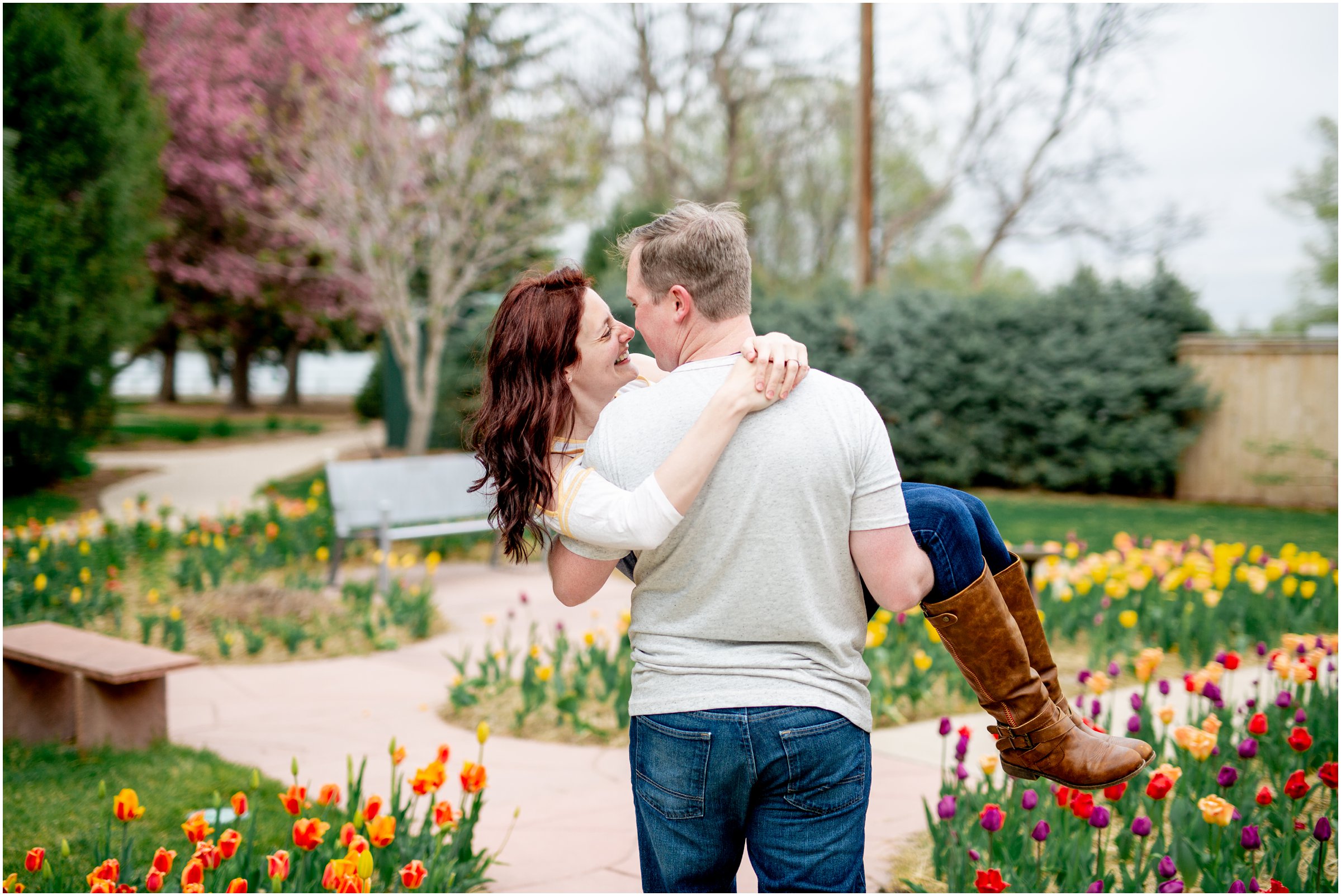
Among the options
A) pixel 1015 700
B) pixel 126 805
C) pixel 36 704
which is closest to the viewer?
pixel 1015 700

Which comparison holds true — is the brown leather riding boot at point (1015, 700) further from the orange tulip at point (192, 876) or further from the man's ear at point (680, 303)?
the orange tulip at point (192, 876)

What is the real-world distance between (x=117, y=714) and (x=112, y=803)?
60 cm

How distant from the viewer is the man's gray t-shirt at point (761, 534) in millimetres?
1617

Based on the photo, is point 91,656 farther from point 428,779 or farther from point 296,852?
point 428,779

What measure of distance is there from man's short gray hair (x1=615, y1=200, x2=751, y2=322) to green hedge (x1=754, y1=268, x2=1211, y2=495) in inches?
454

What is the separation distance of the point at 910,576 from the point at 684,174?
63.8 feet

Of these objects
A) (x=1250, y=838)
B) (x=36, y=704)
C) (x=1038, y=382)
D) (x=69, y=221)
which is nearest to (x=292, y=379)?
(x=69, y=221)

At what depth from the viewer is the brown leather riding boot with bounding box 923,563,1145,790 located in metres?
1.81

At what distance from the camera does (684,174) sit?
20.4m

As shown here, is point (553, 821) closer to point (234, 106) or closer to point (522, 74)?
point (522, 74)

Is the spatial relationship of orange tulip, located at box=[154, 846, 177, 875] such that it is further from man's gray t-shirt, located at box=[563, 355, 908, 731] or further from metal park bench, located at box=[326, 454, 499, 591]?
metal park bench, located at box=[326, 454, 499, 591]

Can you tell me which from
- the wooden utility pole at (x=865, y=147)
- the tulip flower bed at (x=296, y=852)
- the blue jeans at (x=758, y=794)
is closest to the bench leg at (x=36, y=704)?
the tulip flower bed at (x=296, y=852)

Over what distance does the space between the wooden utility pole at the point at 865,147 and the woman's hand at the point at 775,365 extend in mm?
12305

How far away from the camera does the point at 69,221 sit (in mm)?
10422
